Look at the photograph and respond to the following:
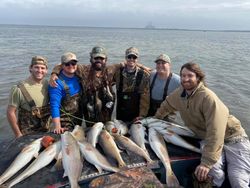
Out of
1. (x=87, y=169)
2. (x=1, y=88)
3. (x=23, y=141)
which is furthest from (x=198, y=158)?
(x=1, y=88)

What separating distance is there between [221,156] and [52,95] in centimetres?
351

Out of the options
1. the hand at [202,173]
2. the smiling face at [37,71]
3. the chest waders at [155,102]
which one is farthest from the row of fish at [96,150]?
the smiling face at [37,71]

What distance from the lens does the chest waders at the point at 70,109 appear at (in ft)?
22.1

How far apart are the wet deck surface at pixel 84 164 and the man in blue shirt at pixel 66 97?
74cm

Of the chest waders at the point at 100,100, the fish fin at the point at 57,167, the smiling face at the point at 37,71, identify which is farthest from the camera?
the chest waders at the point at 100,100

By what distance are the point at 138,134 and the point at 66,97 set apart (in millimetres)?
1919

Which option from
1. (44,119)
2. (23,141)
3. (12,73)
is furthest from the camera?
(12,73)

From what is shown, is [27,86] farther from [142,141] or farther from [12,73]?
[12,73]

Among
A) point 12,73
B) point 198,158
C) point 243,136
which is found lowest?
point 12,73

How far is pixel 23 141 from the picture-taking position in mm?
5480

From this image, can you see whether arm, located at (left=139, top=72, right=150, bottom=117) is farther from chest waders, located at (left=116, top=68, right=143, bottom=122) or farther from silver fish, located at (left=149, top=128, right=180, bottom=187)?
silver fish, located at (left=149, top=128, right=180, bottom=187)

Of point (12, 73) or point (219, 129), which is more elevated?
point (219, 129)

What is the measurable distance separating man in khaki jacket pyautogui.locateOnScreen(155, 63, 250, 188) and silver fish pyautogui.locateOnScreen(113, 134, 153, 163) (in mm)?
858

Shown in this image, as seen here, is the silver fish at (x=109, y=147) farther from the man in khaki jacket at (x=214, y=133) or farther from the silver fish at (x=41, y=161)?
the man in khaki jacket at (x=214, y=133)
